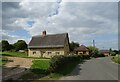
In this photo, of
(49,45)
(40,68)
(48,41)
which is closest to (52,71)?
(40,68)

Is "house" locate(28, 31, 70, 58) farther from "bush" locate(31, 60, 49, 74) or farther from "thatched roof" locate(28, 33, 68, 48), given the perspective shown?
"bush" locate(31, 60, 49, 74)

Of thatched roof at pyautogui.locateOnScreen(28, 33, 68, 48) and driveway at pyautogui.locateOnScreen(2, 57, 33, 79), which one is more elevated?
thatched roof at pyautogui.locateOnScreen(28, 33, 68, 48)

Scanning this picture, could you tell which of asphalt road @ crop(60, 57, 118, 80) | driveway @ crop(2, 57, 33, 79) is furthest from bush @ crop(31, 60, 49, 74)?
asphalt road @ crop(60, 57, 118, 80)

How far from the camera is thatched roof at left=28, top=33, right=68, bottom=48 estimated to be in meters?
57.4

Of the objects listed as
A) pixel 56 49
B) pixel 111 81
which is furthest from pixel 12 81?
pixel 56 49

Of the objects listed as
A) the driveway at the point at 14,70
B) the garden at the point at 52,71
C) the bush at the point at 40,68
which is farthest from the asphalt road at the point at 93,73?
the driveway at the point at 14,70

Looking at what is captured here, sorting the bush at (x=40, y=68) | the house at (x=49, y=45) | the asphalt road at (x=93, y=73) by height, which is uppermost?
the house at (x=49, y=45)

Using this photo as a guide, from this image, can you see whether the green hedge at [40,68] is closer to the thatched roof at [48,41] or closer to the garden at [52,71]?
the garden at [52,71]

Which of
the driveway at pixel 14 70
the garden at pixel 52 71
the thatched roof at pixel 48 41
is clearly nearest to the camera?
the garden at pixel 52 71

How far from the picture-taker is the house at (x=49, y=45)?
56459 millimetres

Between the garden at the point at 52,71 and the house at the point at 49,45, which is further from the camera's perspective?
the house at the point at 49,45

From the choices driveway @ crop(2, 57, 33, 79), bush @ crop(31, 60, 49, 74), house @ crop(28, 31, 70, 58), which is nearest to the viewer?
driveway @ crop(2, 57, 33, 79)

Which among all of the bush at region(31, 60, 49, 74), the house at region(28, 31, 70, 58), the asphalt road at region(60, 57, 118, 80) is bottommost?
the asphalt road at region(60, 57, 118, 80)

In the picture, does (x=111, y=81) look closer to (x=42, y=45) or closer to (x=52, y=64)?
(x=52, y=64)
